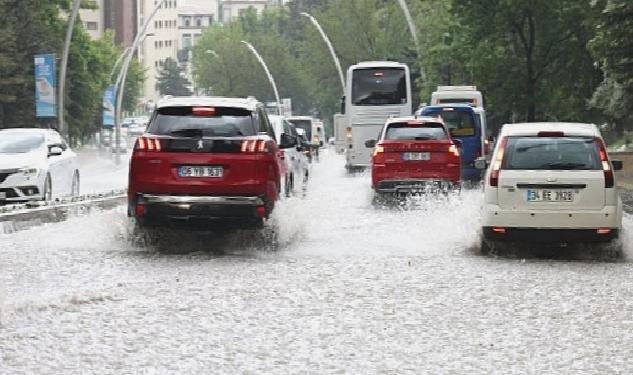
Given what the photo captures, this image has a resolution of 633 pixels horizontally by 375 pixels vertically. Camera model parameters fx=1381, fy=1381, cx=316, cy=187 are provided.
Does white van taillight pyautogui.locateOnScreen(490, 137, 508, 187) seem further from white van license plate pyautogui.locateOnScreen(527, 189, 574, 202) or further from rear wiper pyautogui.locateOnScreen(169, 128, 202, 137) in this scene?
rear wiper pyautogui.locateOnScreen(169, 128, 202, 137)

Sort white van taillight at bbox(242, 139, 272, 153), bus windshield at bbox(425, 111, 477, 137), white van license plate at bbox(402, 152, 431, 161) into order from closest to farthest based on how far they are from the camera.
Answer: white van taillight at bbox(242, 139, 272, 153) → white van license plate at bbox(402, 152, 431, 161) → bus windshield at bbox(425, 111, 477, 137)

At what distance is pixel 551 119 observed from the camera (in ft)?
190

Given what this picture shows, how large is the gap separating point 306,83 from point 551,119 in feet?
222

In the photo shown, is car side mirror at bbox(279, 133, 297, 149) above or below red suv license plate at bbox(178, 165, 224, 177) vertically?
above

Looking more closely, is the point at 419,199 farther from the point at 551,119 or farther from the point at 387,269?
the point at 551,119

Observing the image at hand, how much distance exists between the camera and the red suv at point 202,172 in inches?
606

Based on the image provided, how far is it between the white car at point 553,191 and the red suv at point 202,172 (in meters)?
2.62

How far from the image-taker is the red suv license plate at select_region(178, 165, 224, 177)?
50.5 ft

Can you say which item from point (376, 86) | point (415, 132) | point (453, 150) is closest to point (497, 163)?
point (453, 150)

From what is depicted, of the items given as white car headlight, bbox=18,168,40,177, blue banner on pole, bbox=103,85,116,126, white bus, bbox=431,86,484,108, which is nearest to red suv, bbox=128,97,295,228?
white car headlight, bbox=18,168,40,177

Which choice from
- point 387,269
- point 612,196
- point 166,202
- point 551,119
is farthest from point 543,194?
point 551,119

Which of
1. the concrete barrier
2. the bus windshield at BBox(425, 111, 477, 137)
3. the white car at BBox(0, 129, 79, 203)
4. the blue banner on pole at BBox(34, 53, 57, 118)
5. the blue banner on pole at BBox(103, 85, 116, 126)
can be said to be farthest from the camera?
the blue banner on pole at BBox(103, 85, 116, 126)

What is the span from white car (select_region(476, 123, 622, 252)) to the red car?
9936mm

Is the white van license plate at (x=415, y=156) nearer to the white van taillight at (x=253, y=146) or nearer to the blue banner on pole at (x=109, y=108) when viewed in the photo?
the white van taillight at (x=253, y=146)
